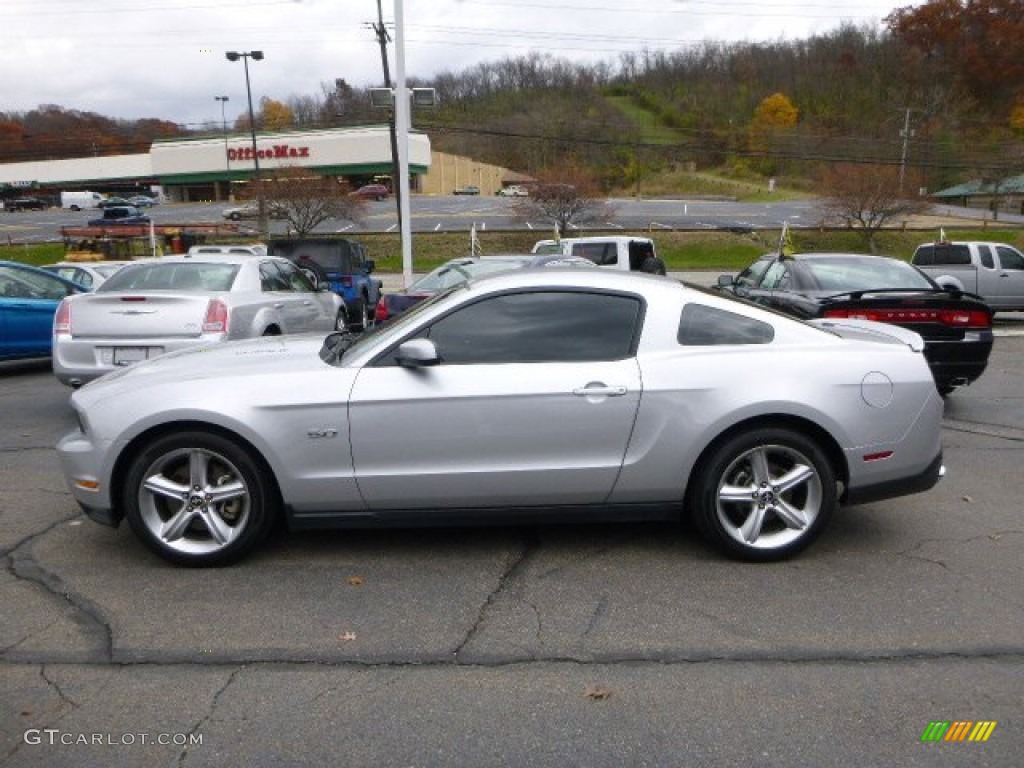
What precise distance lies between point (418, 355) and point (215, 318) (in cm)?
425

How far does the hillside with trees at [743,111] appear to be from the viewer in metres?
77.5

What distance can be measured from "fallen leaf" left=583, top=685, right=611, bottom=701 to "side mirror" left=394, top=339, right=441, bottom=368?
68.2 inches

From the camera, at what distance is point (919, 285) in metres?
9.37

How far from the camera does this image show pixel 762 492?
14.4 ft

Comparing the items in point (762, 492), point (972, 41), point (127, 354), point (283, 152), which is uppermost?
point (972, 41)

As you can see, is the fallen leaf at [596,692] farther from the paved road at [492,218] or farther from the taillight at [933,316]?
the paved road at [492,218]

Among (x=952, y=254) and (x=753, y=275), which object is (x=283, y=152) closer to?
(x=952, y=254)

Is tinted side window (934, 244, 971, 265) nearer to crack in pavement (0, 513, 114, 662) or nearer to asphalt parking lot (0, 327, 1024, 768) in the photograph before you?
asphalt parking lot (0, 327, 1024, 768)

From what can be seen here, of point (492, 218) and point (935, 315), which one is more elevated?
point (935, 315)

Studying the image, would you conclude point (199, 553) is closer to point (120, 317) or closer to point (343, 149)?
point (120, 317)

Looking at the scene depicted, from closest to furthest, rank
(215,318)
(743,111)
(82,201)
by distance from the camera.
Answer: (215,318) → (82,201) → (743,111)

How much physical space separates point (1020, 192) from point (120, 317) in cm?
7005

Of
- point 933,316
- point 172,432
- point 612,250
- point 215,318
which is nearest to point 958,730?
point 172,432

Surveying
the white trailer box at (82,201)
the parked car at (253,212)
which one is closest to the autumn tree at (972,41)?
the parked car at (253,212)
